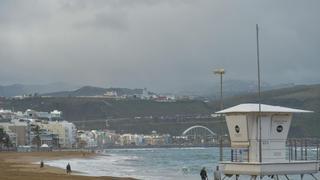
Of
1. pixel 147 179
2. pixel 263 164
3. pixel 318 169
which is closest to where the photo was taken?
pixel 263 164

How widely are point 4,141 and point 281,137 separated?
176 m

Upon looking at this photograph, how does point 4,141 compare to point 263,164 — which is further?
point 4,141

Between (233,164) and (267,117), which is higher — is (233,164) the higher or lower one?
the lower one

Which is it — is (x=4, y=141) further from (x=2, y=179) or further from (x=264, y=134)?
(x=264, y=134)

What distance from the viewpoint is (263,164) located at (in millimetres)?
30781

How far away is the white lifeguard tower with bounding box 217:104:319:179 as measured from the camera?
30.8 metres

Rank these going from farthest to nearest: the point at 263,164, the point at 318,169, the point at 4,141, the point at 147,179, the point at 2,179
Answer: the point at 4,141, the point at 147,179, the point at 2,179, the point at 318,169, the point at 263,164

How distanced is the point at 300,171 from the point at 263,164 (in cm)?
216

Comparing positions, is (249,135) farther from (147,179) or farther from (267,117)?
(147,179)

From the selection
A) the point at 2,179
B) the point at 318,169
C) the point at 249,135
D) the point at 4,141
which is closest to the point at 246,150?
the point at 249,135

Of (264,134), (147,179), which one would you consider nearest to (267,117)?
(264,134)

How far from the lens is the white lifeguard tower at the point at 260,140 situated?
1211 inches

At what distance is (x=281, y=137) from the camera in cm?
3153

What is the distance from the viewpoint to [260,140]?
30.9 meters
